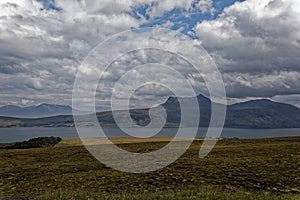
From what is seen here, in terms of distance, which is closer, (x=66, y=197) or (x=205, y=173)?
A: (x=66, y=197)

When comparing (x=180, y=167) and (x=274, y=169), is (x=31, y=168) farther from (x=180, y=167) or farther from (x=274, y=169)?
(x=274, y=169)

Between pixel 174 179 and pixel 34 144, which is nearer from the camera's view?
pixel 174 179

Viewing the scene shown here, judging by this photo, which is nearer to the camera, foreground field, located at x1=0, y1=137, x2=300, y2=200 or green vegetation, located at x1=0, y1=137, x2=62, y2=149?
foreground field, located at x1=0, y1=137, x2=300, y2=200

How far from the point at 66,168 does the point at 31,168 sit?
16.8ft

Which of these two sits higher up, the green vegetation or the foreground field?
the green vegetation

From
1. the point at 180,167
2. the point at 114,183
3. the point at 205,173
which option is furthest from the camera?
the point at 180,167

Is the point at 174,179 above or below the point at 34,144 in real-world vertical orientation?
below

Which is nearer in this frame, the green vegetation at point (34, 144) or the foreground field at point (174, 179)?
the foreground field at point (174, 179)

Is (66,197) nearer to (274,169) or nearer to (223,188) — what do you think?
(223,188)

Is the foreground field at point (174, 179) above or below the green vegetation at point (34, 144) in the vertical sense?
below

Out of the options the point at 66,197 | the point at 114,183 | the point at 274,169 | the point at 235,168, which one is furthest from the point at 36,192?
the point at 274,169

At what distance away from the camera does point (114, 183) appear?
28891 millimetres

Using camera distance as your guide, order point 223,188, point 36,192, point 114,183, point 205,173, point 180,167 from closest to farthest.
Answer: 1. point 223,188
2. point 36,192
3. point 114,183
4. point 205,173
5. point 180,167

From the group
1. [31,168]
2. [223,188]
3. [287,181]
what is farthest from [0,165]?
[287,181]
